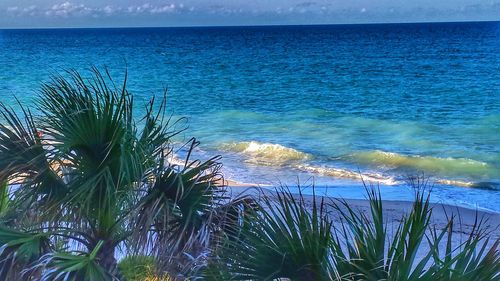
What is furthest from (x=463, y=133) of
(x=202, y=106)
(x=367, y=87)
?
(x=367, y=87)

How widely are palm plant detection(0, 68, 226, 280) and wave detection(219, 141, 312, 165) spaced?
39.8 feet

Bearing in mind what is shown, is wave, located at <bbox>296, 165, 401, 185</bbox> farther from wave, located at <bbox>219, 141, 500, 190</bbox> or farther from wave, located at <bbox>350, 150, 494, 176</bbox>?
wave, located at <bbox>350, 150, 494, 176</bbox>

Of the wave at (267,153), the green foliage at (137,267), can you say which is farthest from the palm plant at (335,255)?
the wave at (267,153)

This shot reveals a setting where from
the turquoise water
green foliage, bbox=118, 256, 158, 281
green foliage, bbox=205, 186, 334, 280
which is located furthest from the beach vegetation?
the turquoise water

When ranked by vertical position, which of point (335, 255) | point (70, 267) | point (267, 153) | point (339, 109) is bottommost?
point (267, 153)

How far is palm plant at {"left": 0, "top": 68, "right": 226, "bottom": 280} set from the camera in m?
3.77

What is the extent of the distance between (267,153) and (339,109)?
1176 cm

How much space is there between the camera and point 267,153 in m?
17.4

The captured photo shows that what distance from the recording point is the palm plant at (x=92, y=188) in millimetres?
3773

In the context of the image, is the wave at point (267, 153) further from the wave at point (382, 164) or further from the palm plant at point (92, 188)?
the palm plant at point (92, 188)

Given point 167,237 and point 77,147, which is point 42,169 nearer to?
point 77,147

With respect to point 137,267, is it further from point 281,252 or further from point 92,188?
point 281,252

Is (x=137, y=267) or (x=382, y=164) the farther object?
(x=382, y=164)

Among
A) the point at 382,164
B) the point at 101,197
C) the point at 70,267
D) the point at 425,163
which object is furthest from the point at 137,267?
the point at 425,163
